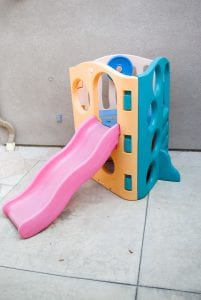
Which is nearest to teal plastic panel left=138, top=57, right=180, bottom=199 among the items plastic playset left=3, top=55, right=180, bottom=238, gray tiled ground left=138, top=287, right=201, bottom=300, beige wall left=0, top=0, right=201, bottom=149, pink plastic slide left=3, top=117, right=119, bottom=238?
plastic playset left=3, top=55, right=180, bottom=238

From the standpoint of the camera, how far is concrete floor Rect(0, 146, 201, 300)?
1140mm

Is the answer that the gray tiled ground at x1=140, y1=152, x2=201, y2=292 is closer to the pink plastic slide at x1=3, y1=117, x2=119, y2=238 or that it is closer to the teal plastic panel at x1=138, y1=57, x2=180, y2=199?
the teal plastic panel at x1=138, y1=57, x2=180, y2=199

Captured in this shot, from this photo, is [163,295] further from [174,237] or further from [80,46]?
[80,46]

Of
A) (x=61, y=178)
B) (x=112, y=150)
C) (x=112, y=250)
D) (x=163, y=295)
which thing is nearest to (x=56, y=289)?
(x=112, y=250)

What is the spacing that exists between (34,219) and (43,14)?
5.11ft

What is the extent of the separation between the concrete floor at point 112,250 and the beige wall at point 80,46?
76cm

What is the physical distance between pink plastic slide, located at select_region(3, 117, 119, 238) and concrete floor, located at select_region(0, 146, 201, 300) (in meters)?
0.08

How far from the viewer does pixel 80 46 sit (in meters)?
2.15

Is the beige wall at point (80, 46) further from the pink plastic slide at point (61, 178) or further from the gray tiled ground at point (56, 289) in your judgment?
the gray tiled ground at point (56, 289)

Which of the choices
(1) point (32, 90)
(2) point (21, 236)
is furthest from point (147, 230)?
(1) point (32, 90)

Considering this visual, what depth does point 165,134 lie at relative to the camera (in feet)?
6.42

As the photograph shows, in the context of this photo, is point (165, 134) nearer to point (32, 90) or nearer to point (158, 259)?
point (158, 259)

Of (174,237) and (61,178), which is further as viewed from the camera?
(61,178)

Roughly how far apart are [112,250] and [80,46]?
5.04 ft
